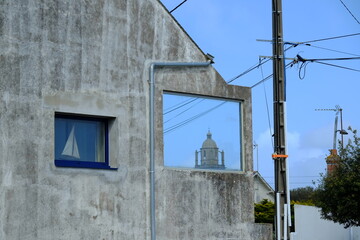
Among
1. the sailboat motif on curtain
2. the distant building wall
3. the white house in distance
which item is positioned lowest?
the distant building wall

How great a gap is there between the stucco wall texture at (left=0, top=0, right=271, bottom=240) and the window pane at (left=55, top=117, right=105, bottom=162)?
0.32 m

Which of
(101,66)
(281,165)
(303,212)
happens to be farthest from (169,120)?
(303,212)

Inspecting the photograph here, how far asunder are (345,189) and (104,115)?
13916 mm

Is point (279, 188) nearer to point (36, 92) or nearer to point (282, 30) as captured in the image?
point (282, 30)

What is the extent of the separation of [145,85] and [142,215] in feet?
9.10

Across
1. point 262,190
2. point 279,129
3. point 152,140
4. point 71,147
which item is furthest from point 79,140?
point 262,190

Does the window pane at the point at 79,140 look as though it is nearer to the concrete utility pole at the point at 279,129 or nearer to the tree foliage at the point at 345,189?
the concrete utility pole at the point at 279,129

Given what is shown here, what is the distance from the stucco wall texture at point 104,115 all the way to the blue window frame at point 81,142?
0.19 m

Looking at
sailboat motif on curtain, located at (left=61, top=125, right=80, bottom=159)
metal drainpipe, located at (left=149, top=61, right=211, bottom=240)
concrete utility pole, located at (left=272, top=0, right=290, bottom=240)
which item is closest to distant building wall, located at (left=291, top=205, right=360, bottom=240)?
concrete utility pole, located at (left=272, top=0, right=290, bottom=240)

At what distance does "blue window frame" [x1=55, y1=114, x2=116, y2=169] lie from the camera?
13828mm

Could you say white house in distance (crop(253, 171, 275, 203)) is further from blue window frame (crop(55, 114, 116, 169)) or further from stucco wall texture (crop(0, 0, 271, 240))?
blue window frame (crop(55, 114, 116, 169))

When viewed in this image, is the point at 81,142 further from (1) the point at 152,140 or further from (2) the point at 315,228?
(2) the point at 315,228

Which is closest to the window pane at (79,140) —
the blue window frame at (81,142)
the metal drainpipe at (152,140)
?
the blue window frame at (81,142)

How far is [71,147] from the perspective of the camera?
14031mm
